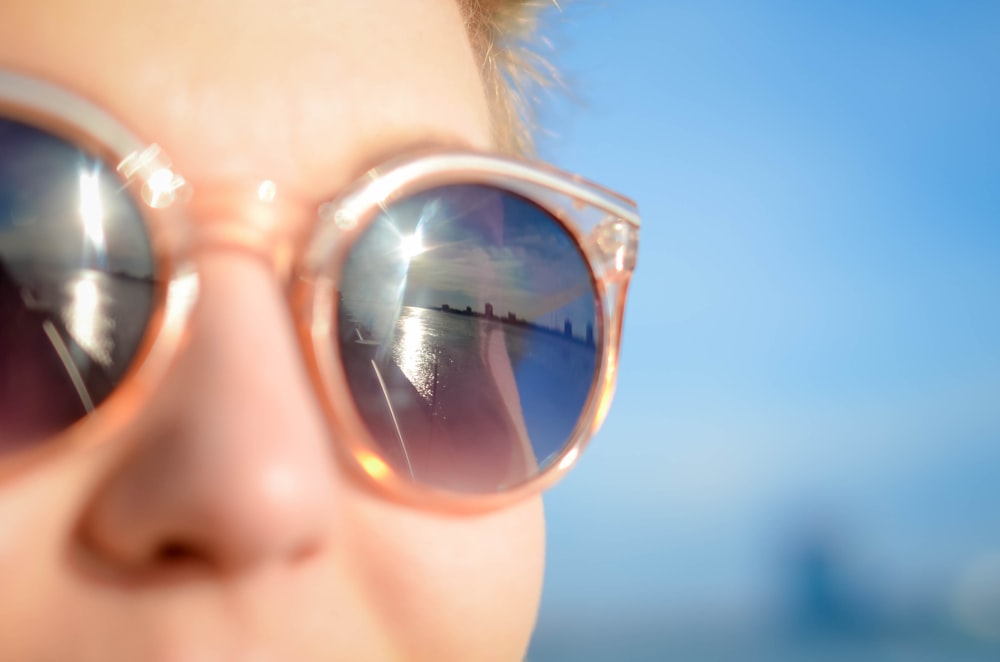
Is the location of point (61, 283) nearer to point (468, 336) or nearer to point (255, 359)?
point (255, 359)

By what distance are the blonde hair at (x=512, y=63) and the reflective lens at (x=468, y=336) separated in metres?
0.30

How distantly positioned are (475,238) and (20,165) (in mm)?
335

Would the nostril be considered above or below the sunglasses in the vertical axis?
below

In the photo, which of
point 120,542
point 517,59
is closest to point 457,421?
point 120,542

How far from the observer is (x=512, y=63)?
3.81 feet

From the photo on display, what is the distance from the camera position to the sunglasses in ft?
1.59

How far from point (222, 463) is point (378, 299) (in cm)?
18

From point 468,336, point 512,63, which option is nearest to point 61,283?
point 468,336

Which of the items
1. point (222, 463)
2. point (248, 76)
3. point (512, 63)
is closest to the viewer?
point (222, 463)

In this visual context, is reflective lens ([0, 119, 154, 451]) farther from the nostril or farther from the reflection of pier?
the reflection of pier

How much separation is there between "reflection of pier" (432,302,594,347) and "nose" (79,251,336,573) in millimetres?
149

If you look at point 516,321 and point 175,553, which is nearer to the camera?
point 175,553

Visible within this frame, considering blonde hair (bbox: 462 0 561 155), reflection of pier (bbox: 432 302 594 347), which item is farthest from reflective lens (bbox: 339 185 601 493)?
blonde hair (bbox: 462 0 561 155)

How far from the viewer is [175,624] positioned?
46cm
